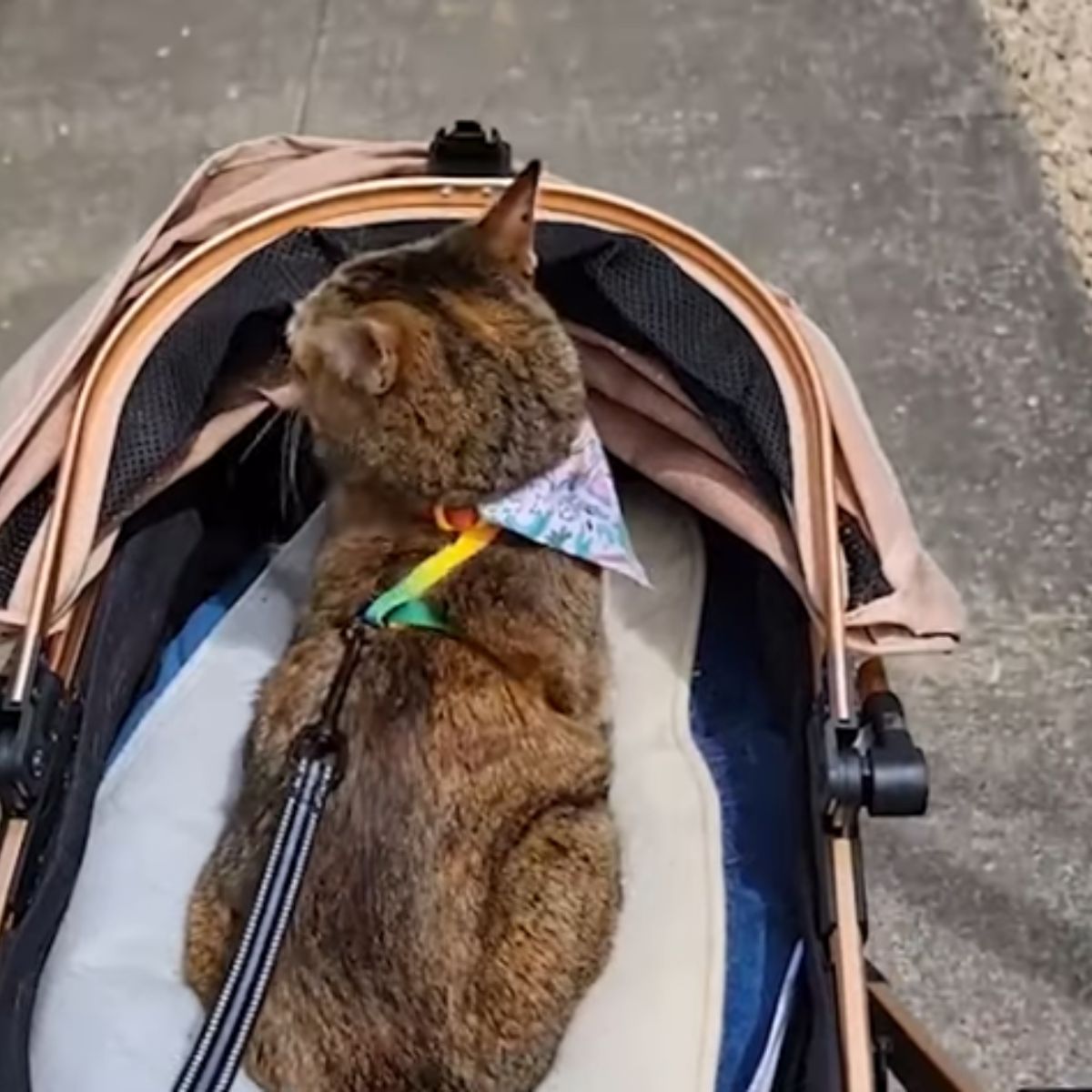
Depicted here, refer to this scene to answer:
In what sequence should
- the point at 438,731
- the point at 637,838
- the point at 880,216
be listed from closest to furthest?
1. the point at 438,731
2. the point at 637,838
3. the point at 880,216

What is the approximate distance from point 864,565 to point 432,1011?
1.78 feet

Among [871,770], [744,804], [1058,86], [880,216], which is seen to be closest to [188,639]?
[744,804]

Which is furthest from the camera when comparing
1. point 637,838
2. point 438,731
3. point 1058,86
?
point 1058,86

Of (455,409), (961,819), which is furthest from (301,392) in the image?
(961,819)

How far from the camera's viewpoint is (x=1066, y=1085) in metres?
2.40

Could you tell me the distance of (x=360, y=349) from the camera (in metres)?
1.92

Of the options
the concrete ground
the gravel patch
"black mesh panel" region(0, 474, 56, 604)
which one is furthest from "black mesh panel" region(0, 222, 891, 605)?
the gravel patch

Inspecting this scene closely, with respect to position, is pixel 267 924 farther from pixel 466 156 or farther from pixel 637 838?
pixel 466 156

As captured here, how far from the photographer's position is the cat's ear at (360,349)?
1919 mm

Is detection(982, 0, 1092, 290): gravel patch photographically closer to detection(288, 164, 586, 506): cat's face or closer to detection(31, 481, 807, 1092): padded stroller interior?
detection(31, 481, 807, 1092): padded stroller interior

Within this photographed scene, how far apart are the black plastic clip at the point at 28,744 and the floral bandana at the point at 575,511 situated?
421mm

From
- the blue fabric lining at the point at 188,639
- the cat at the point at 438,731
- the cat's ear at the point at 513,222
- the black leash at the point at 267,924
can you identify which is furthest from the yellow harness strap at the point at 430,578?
the blue fabric lining at the point at 188,639

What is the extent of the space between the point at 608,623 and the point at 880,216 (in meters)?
1.24

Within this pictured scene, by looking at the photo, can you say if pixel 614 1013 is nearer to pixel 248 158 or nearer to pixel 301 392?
pixel 301 392
